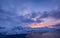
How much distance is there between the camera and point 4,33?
229 centimetres

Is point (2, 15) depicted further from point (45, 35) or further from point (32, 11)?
point (45, 35)

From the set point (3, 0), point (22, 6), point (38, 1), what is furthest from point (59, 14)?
point (3, 0)

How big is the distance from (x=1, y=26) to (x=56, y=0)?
1254mm

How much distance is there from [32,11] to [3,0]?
633 millimetres

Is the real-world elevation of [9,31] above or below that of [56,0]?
below

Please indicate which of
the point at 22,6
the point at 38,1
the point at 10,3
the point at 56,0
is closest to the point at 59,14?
the point at 56,0

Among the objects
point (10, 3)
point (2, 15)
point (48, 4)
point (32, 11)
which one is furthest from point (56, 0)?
point (2, 15)

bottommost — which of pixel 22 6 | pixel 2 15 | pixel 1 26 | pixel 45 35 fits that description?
pixel 45 35

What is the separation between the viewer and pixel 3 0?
2307mm

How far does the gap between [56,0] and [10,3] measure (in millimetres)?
961

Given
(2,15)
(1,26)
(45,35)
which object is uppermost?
(2,15)

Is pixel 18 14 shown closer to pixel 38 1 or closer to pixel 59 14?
pixel 38 1

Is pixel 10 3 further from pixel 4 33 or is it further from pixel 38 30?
pixel 38 30

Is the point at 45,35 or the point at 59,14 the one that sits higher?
the point at 59,14
